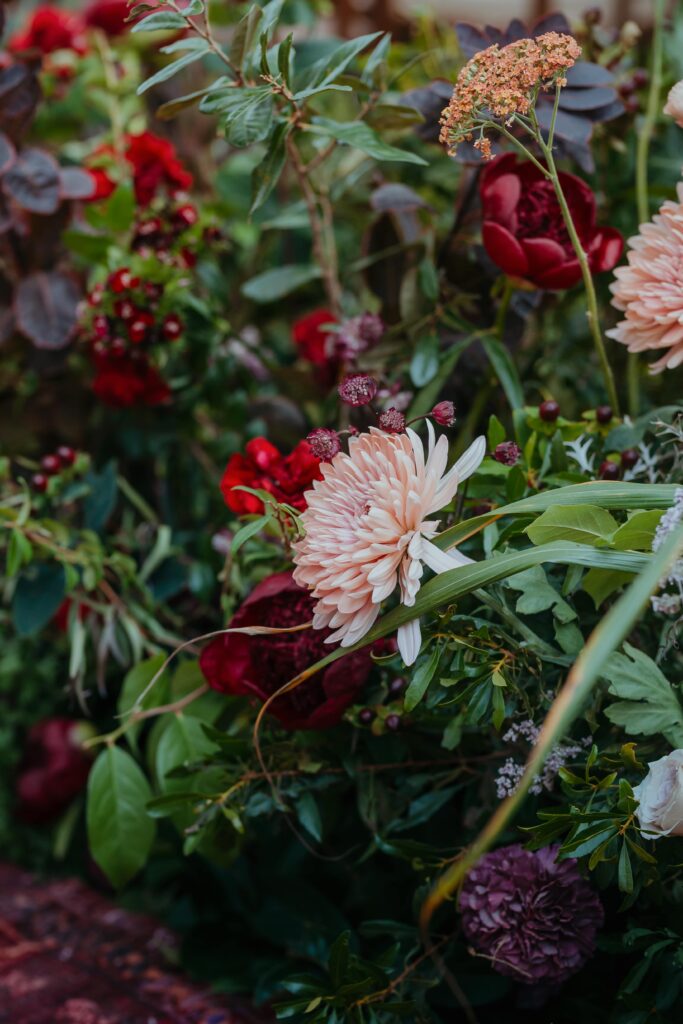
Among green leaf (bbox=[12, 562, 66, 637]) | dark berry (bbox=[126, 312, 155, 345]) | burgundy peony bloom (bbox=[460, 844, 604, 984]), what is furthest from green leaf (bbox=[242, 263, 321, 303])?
burgundy peony bloom (bbox=[460, 844, 604, 984])

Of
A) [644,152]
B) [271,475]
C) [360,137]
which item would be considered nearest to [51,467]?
[271,475]

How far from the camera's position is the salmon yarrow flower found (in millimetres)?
494

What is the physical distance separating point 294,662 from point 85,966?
1.36ft

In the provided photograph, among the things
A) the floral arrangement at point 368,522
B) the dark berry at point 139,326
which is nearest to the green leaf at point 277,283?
the floral arrangement at point 368,522

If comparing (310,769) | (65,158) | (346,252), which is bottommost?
(310,769)

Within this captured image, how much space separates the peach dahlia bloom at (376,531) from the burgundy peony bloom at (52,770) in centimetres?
58

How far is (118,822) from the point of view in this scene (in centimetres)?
67

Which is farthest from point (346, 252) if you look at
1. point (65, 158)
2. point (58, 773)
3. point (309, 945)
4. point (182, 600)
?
point (309, 945)

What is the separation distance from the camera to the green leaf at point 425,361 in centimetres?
69

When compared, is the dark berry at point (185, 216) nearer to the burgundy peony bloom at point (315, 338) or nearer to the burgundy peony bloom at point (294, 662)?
the burgundy peony bloom at point (315, 338)

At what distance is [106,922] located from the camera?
0.85 m

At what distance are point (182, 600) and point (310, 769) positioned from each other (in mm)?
321

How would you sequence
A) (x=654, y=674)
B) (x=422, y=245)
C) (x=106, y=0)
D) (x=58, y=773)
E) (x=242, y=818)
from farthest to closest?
(x=106, y=0) → (x=58, y=773) → (x=422, y=245) → (x=242, y=818) → (x=654, y=674)

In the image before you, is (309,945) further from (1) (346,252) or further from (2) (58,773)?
(1) (346,252)
